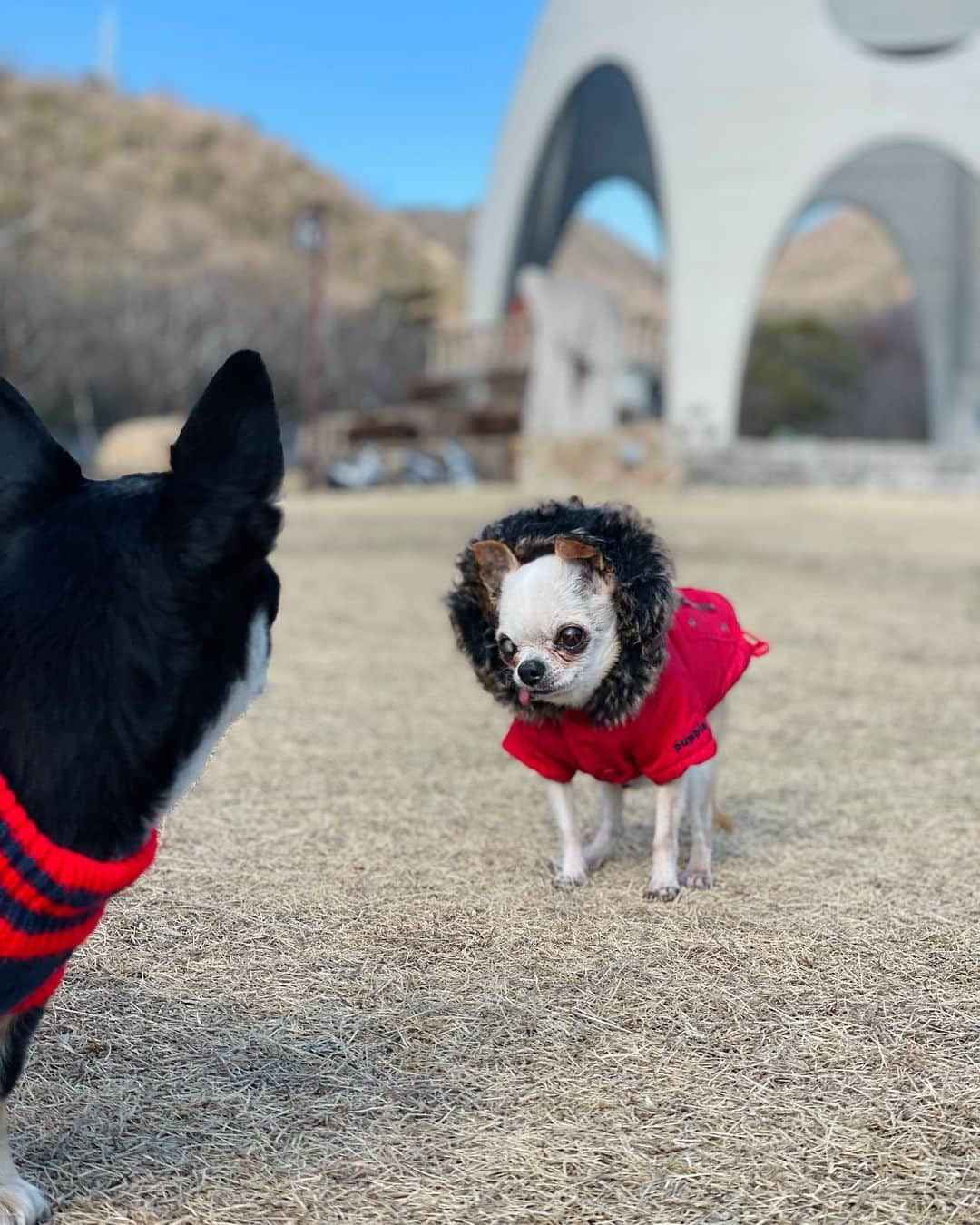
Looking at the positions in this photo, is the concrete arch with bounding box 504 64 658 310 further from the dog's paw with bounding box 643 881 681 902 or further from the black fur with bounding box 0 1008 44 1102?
the black fur with bounding box 0 1008 44 1102

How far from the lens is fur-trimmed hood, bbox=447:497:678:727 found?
102 inches

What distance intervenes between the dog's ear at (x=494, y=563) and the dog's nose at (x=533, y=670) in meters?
0.22

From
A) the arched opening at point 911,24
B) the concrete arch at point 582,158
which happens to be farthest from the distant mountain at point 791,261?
the arched opening at point 911,24

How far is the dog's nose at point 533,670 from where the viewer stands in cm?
253

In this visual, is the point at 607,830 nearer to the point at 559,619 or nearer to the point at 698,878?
the point at 698,878

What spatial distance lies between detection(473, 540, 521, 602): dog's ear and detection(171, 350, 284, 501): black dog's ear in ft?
4.23

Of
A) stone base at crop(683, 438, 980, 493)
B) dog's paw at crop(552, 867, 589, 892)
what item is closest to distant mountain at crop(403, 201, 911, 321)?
stone base at crop(683, 438, 980, 493)

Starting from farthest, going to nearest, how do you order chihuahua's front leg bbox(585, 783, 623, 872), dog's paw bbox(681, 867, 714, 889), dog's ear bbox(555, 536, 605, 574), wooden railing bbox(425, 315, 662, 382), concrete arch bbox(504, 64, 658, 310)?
concrete arch bbox(504, 64, 658, 310)
wooden railing bbox(425, 315, 662, 382)
chihuahua's front leg bbox(585, 783, 623, 872)
dog's paw bbox(681, 867, 714, 889)
dog's ear bbox(555, 536, 605, 574)

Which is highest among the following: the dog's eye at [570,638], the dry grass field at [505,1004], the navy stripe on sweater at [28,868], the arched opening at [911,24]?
the arched opening at [911,24]

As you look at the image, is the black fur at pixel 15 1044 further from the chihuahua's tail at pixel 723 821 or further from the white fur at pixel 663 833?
the chihuahua's tail at pixel 723 821

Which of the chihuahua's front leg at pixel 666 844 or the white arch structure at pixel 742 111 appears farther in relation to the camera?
the white arch structure at pixel 742 111

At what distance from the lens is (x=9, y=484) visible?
148 centimetres

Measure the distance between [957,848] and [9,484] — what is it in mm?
2677

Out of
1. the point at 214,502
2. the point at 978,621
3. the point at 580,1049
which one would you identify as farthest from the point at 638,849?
the point at 978,621
